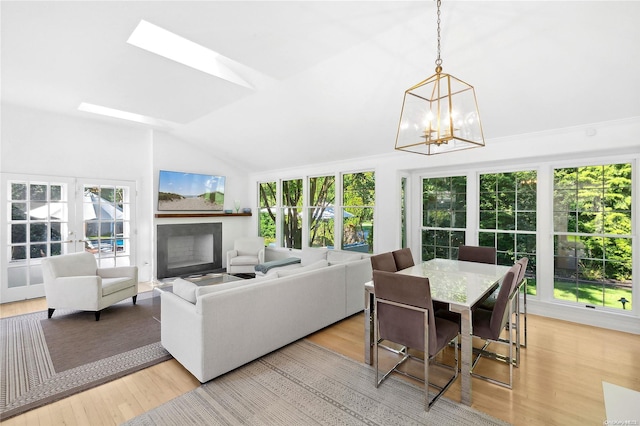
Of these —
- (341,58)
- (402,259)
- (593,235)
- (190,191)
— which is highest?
(341,58)

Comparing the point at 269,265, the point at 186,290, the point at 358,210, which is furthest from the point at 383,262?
the point at 358,210

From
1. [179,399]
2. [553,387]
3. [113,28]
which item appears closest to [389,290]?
[553,387]

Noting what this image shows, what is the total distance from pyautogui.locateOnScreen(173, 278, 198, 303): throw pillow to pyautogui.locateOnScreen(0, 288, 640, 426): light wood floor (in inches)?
25.7

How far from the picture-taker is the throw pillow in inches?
101

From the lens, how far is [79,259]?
421 centimetres

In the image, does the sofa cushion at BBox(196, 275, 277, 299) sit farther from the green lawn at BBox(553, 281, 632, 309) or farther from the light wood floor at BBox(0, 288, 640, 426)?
the green lawn at BBox(553, 281, 632, 309)

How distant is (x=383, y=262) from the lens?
317 centimetres

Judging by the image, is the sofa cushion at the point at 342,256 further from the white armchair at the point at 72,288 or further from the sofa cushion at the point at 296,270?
the white armchair at the point at 72,288

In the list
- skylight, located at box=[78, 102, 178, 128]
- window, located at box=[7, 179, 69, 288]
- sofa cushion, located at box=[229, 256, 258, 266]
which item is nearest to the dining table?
sofa cushion, located at box=[229, 256, 258, 266]

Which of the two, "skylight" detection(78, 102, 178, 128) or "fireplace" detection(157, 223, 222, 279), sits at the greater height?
"skylight" detection(78, 102, 178, 128)

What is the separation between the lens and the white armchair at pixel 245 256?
6.03 meters

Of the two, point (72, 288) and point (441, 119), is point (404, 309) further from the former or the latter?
point (72, 288)

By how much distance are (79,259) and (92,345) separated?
5.54 feet

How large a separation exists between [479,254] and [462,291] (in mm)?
1651
